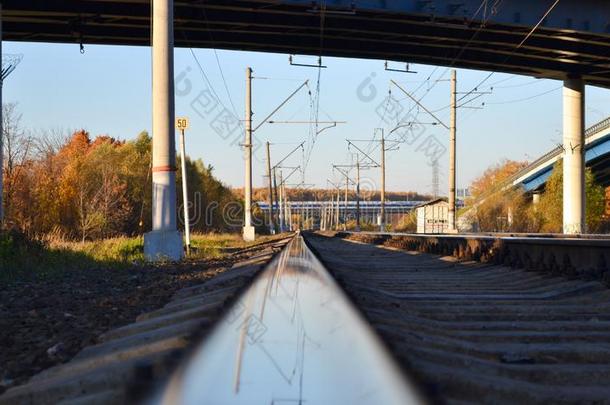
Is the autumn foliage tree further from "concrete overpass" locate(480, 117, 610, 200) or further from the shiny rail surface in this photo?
"concrete overpass" locate(480, 117, 610, 200)

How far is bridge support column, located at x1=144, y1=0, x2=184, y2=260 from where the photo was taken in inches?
671

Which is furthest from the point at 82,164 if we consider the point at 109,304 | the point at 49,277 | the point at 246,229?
the point at 109,304

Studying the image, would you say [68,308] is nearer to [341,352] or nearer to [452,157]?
[341,352]

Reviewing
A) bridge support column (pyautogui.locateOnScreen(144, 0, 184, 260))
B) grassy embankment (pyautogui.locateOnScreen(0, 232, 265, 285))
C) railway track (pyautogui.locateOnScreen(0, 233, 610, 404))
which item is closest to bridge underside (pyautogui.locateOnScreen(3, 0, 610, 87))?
bridge support column (pyautogui.locateOnScreen(144, 0, 184, 260))

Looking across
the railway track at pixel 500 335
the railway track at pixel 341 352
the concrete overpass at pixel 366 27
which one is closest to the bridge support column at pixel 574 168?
the concrete overpass at pixel 366 27

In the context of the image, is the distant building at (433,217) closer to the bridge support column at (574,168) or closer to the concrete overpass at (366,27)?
the bridge support column at (574,168)

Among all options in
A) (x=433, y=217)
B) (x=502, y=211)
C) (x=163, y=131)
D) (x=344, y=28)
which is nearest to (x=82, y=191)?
(x=344, y=28)

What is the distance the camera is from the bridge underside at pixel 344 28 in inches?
1088

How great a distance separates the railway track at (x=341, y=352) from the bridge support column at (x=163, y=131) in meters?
9.53

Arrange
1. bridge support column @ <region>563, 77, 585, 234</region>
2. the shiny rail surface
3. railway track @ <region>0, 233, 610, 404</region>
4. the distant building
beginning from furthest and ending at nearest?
the distant building < bridge support column @ <region>563, 77, 585, 234</region> < railway track @ <region>0, 233, 610, 404</region> < the shiny rail surface

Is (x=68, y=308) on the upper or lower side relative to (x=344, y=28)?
lower

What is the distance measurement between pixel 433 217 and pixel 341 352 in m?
65.1

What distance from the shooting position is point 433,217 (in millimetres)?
68062

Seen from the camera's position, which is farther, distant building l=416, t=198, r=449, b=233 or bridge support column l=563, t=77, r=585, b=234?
distant building l=416, t=198, r=449, b=233
